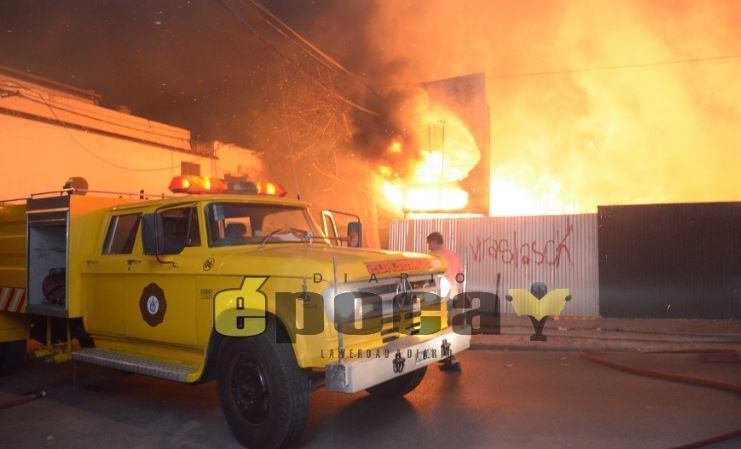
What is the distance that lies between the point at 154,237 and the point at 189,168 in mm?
11667

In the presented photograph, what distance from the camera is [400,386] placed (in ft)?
18.5

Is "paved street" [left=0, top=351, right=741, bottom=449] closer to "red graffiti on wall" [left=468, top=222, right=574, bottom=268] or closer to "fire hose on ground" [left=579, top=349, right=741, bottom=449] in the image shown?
"fire hose on ground" [left=579, top=349, right=741, bottom=449]

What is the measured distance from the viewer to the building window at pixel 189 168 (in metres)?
15.7

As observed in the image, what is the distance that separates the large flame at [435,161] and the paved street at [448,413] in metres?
9.47

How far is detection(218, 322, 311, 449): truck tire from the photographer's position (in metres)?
4.08

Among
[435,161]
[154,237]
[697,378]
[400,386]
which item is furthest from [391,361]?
[435,161]

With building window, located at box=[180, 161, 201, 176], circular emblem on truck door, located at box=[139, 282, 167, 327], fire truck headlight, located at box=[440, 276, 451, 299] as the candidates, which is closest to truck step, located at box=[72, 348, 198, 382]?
circular emblem on truck door, located at box=[139, 282, 167, 327]

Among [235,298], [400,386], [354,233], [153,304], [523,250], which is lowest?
[400,386]

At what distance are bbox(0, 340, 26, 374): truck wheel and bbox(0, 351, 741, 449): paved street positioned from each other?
0.43m

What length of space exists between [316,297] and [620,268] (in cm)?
783

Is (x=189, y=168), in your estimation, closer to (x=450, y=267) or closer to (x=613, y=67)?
(x=450, y=267)

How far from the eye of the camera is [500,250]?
37.1ft

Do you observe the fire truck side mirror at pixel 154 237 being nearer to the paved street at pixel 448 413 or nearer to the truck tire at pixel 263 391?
the truck tire at pixel 263 391

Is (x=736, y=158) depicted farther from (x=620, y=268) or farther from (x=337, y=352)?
(x=337, y=352)
